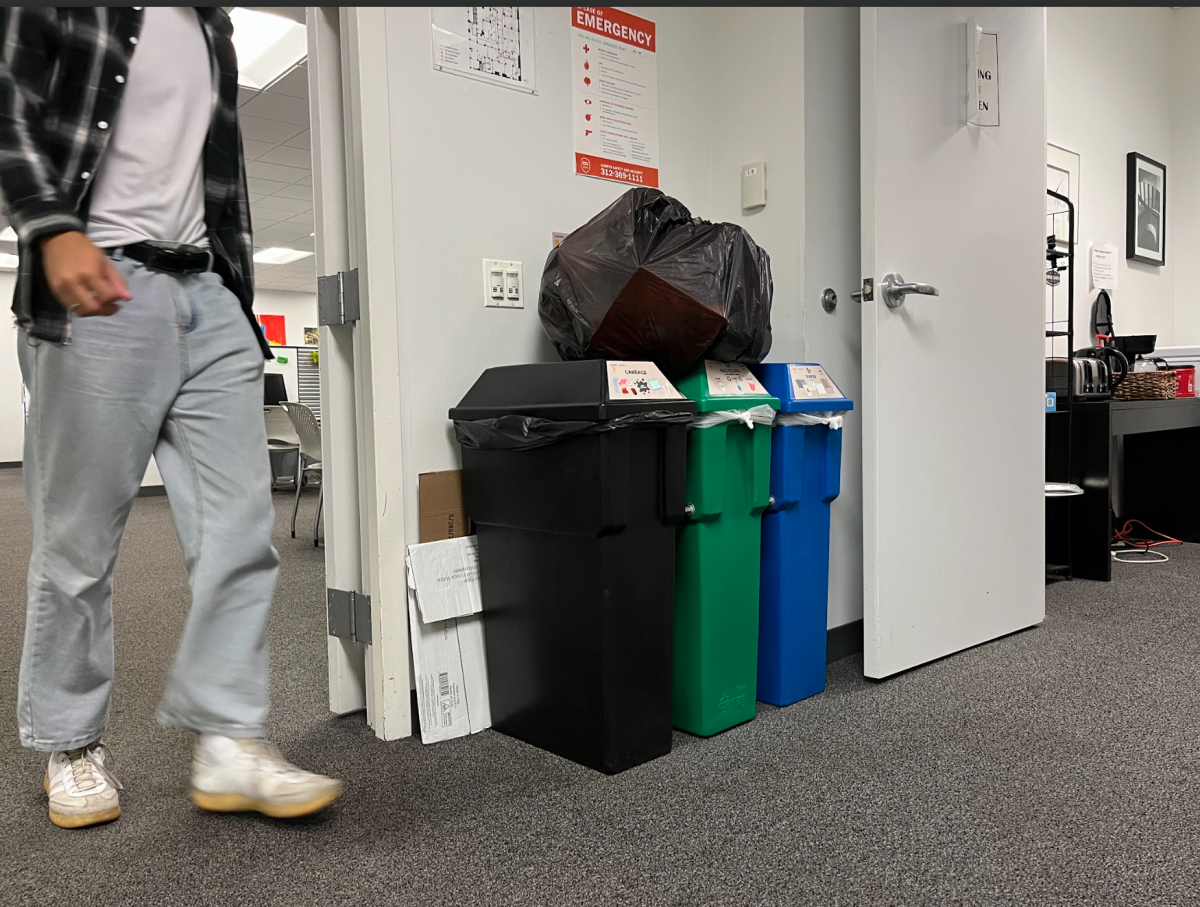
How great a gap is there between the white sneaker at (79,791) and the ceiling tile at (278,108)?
4.93m

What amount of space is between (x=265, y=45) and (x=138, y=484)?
14.1 feet

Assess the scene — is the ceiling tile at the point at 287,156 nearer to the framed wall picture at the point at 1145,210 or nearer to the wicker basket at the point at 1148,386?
the framed wall picture at the point at 1145,210

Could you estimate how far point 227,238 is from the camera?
1.36 meters

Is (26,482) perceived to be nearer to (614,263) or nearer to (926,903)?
(614,263)

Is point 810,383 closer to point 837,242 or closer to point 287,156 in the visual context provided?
point 837,242

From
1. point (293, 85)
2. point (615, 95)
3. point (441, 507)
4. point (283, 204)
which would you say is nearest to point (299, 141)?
point (293, 85)

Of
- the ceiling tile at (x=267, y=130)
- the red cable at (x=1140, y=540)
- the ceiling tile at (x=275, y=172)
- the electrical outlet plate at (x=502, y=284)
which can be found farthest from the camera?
the ceiling tile at (x=275, y=172)

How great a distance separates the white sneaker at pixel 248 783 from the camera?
1281 mm

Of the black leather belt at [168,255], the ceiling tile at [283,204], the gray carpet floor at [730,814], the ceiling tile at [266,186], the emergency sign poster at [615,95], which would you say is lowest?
the gray carpet floor at [730,814]

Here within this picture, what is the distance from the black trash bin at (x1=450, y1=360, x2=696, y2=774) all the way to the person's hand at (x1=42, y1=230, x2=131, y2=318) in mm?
713

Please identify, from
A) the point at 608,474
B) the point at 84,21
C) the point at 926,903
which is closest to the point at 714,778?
the point at 926,903

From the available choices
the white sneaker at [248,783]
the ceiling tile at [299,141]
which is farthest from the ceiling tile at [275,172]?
the white sneaker at [248,783]

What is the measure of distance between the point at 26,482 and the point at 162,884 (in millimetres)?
601

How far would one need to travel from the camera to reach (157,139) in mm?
1237
